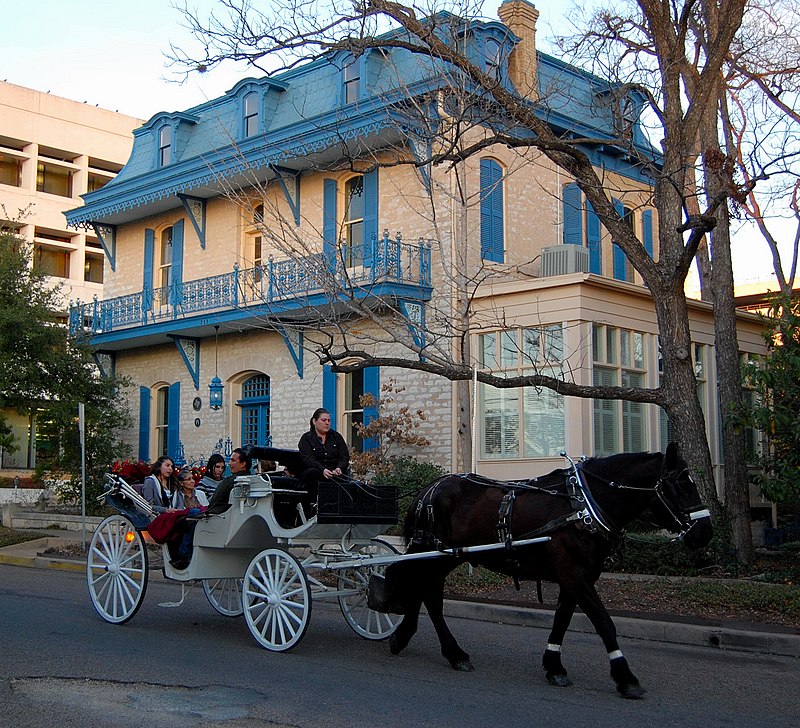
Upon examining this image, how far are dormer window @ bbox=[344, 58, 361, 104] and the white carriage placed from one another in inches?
501

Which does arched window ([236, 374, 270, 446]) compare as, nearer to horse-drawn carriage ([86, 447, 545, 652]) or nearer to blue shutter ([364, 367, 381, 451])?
blue shutter ([364, 367, 381, 451])

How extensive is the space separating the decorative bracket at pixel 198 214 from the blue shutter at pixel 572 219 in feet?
29.6

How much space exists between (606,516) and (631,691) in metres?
1.32

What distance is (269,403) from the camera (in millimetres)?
23594

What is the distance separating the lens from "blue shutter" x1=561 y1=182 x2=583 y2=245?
22.1 m

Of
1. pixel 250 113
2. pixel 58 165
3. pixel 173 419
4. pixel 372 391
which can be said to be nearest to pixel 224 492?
pixel 372 391

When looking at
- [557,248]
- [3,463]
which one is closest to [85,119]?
[3,463]

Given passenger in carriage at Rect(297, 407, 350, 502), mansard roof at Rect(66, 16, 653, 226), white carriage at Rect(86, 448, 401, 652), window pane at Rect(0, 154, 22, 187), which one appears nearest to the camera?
white carriage at Rect(86, 448, 401, 652)

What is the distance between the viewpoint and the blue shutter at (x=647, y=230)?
24312 millimetres

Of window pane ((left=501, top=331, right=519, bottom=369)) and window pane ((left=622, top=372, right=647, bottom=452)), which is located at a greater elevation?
window pane ((left=501, top=331, right=519, bottom=369))

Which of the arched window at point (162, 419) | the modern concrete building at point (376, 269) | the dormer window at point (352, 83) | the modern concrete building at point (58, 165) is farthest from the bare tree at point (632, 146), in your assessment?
the modern concrete building at point (58, 165)

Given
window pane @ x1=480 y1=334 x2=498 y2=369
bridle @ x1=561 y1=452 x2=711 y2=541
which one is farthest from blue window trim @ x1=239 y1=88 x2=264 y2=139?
bridle @ x1=561 y1=452 x2=711 y2=541

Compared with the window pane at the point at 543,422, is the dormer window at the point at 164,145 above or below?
above

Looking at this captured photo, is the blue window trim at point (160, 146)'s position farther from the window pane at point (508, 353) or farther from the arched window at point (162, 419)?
the window pane at point (508, 353)
